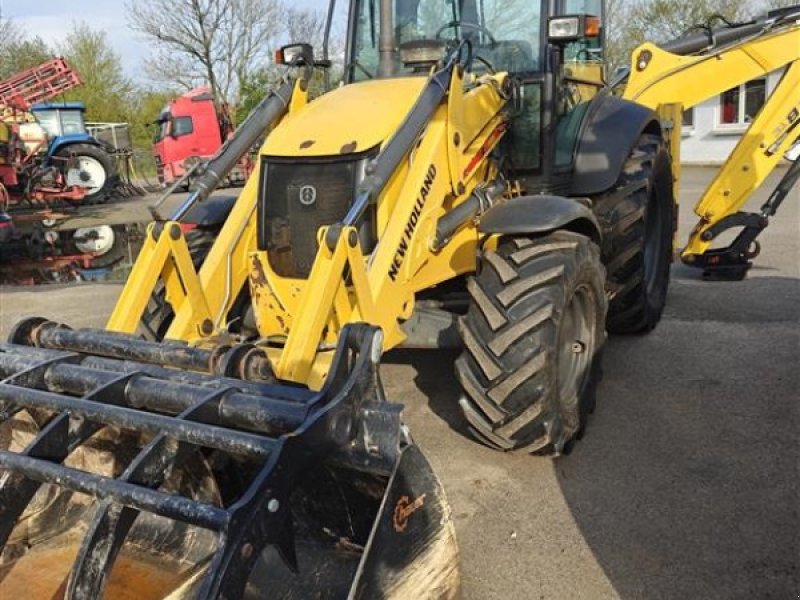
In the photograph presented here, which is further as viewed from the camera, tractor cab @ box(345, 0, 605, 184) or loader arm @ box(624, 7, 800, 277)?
loader arm @ box(624, 7, 800, 277)

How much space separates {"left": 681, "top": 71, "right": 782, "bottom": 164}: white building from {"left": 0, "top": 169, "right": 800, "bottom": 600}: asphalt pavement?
19473mm

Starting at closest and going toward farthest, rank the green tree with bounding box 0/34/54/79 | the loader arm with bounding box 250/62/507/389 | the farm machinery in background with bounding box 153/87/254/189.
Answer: the loader arm with bounding box 250/62/507/389 < the farm machinery in background with bounding box 153/87/254/189 < the green tree with bounding box 0/34/54/79

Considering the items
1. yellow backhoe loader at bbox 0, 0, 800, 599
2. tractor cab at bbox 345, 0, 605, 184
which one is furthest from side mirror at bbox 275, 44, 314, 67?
tractor cab at bbox 345, 0, 605, 184

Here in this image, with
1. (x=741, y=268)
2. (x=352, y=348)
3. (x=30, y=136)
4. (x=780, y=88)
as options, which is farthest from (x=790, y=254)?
(x=30, y=136)

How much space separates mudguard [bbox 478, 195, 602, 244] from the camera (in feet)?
12.5

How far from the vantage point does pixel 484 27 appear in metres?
4.72

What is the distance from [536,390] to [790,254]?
21.9 ft

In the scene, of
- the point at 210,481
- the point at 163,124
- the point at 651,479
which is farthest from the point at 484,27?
the point at 163,124

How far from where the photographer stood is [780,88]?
22.5 feet

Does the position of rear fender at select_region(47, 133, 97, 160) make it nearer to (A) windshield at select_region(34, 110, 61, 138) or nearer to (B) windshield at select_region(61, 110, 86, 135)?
(A) windshield at select_region(34, 110, 61, 138)

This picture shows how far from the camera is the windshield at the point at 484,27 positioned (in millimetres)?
4699

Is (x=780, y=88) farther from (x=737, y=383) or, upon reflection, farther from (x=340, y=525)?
(x=340, y=525)

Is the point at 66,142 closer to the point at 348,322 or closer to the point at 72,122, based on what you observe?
the point at 72,122

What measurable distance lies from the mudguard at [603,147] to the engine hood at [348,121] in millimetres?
1322
